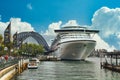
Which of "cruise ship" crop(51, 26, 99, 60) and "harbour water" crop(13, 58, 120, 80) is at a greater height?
"cruise ship" crop(51, 26, 99, 60)

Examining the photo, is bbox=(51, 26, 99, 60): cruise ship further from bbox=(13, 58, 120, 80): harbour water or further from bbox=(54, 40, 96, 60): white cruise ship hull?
bbox=(13, 58, 120, 80): harbour water

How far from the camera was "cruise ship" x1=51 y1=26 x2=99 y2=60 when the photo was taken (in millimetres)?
163250

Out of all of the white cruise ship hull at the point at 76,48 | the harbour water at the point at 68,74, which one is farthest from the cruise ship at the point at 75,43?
the harbour water at the point at 68,74

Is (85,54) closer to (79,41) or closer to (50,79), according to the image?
(79,41)

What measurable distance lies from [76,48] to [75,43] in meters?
3.50

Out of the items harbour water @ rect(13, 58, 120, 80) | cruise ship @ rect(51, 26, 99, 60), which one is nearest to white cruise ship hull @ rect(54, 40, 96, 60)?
cruise ship @ rect(51, 26, 99, 60)

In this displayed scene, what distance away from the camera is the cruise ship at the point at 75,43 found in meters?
163

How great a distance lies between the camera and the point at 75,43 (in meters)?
163

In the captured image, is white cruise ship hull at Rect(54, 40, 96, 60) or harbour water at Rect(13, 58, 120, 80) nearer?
harbour water at Rect(13, 58, 120, 80)

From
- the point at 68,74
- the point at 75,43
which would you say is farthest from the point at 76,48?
the point at 68,74

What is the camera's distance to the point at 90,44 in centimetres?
16425

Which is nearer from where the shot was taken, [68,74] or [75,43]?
[68,74]

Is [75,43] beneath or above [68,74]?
above

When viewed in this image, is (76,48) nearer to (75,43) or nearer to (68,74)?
(75,43)
